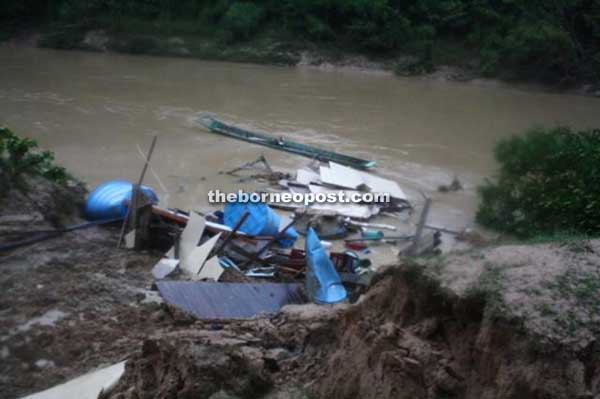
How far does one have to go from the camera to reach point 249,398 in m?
3.90

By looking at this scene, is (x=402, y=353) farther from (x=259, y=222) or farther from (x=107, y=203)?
→ (x=107, y=203)

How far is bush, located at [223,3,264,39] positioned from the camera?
3120 cm

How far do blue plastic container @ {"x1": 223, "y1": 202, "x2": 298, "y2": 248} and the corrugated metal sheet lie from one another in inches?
94.8

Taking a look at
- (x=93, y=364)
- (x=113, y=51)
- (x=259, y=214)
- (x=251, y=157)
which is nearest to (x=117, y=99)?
(x=251, y=157)

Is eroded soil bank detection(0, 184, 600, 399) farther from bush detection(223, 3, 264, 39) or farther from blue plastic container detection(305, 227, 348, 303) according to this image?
bush detection(223, 3, 264, 39)

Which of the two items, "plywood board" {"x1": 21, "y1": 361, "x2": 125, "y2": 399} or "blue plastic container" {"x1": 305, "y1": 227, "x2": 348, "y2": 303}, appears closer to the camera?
"plywood board" {"x1": 21, "y1": 361, "x2": 125, "y2": 399}

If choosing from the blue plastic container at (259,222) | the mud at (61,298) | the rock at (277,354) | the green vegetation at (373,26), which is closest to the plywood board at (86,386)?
the mud at (61,298)

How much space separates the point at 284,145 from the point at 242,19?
17146 mm

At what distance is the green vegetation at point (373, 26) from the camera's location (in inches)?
1067

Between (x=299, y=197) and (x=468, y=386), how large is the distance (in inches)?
357

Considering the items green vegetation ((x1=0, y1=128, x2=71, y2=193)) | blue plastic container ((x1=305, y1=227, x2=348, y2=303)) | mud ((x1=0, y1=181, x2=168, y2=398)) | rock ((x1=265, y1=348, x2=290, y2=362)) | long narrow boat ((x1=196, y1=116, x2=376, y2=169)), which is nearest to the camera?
rock ((x1=265, y1=348, x2=290, y2=362))

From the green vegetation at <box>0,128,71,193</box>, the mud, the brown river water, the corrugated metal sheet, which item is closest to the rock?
the corrugated metal sheet

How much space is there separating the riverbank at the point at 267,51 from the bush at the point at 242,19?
54 cm

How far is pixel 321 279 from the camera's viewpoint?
7.36 m
